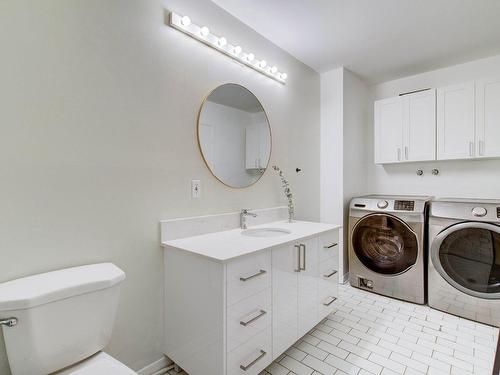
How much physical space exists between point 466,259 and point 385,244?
625 millimetres

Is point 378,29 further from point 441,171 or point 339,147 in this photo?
point 441,171

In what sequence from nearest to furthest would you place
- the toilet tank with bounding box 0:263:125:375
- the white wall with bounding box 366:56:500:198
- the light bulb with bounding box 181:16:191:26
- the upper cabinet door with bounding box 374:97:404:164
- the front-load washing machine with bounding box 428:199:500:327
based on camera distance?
the toilet tank with bounding box 0:263:125:375 → the light bulb with bounding box 181:16:191:26 → the front-load washing machine with bounding box 428:199:500:327 → the white wall with bounding box 366:56:500:198 → the upper cabinet door with bounding box 374:97:404:164

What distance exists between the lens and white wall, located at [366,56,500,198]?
2605 millimetres

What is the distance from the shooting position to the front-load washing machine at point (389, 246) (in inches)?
94.3

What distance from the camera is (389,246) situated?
2590mm

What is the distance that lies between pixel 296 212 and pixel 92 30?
6.87 feet

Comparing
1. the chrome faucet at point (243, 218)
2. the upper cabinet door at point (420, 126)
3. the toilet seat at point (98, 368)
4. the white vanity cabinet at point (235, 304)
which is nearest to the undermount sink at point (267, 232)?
the chrome faucet at point (243, 218)

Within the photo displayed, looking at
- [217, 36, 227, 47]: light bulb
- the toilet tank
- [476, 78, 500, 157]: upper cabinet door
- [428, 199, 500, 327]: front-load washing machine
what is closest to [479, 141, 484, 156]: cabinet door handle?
[476, 78, 500, 157]: upper cabinet door

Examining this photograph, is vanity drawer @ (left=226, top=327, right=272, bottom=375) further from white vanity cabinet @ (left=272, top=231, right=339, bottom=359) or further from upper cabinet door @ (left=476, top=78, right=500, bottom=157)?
upper cabinet door @ (left=476, top=78, right=500, bottom=157)

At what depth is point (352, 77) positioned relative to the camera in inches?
118

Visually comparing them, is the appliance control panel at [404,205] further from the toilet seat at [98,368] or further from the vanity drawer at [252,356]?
the toilet seat at [98,368]

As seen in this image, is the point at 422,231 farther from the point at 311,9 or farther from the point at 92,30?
the point at 92,30

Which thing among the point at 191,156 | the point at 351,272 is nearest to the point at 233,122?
the point at 191,156

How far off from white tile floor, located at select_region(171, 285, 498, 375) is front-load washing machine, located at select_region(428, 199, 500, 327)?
0.39 feet
